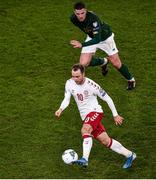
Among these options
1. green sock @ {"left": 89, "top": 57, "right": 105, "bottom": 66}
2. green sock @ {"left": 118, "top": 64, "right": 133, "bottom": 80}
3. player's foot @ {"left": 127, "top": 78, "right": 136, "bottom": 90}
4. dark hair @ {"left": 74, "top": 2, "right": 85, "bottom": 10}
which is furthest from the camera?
green sock @ {"left": 89, "top": 57, "right": 105, "bottom": 66}

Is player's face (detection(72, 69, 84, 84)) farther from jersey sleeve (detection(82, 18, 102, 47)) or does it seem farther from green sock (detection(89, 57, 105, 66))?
green sock (detection(89, 57, 105, 66))

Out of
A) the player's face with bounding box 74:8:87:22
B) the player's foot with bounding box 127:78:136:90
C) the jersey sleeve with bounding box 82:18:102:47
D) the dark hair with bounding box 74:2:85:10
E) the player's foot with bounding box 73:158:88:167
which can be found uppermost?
the dark hair with bounding box 74:2:85:10

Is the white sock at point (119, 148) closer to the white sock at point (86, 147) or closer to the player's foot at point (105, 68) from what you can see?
the white sock at point (86, 147)

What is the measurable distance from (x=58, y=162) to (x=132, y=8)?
9.02 m

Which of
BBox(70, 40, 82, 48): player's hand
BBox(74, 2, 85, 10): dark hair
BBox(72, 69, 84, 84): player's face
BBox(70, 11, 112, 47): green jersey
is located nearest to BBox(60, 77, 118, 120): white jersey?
BBox(72, 69, 84, 84): player's face

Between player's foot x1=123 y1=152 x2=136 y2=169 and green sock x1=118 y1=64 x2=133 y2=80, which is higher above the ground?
green sock x1=118 y1=64 x2=133 y2=80

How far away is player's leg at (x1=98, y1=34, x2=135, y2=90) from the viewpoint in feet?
46.1

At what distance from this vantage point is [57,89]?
14664 mm

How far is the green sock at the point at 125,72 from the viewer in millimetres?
14211

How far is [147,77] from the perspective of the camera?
15.1 metres

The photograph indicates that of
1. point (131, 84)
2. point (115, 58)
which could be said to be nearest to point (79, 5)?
point (115, 58)

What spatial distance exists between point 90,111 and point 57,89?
11.6ft

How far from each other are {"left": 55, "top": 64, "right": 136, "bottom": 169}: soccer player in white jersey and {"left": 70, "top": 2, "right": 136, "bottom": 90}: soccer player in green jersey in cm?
156

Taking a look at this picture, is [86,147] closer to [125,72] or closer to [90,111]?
[90,111]
